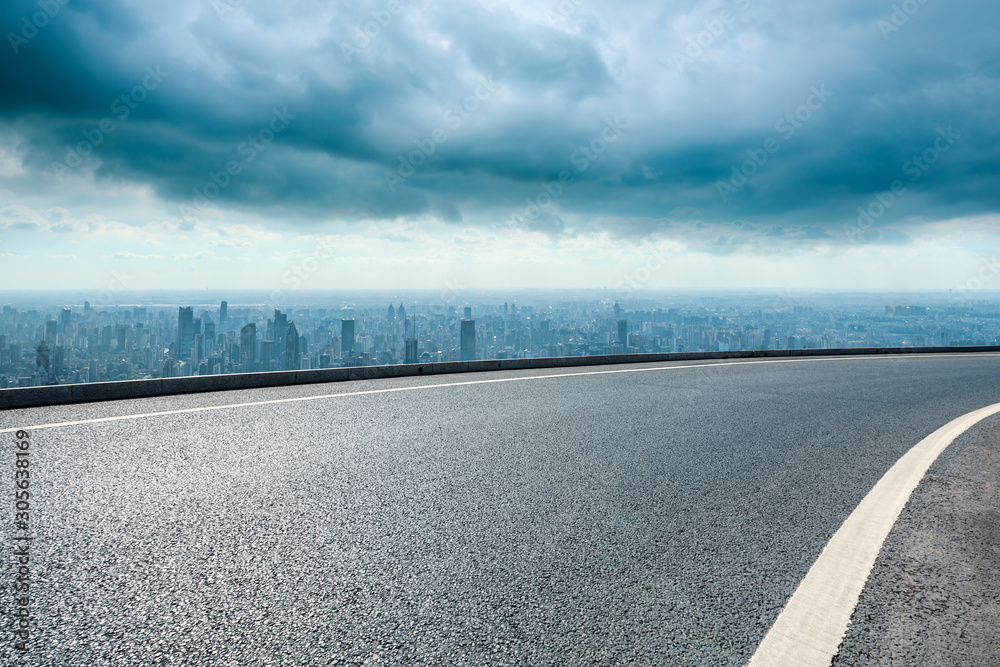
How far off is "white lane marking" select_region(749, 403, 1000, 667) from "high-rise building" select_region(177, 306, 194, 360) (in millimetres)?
22274

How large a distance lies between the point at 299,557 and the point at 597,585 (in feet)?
5.39

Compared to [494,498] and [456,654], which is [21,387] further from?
[456,654]

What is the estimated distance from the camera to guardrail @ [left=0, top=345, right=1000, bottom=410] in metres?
7.61

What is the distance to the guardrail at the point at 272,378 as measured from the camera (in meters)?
7.61

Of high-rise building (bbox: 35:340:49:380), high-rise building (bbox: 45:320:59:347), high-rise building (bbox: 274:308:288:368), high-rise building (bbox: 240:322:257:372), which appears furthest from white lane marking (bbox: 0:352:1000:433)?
high-rise building (bbox: 45:320:59:347)

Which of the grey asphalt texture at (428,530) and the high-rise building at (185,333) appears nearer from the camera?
the grey asphalt texture at (428,530)

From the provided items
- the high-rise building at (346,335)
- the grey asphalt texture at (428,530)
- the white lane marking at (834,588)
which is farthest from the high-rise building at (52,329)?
the white lane marking at (834,588)

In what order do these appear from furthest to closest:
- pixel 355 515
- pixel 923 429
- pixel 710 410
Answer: pixel 710 410, pixel 923 429, pixel 355 515

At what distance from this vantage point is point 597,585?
296 cm

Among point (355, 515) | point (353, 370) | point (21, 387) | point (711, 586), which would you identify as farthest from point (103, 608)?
point (353, 370)

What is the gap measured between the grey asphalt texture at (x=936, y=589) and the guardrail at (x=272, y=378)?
8.56 meters

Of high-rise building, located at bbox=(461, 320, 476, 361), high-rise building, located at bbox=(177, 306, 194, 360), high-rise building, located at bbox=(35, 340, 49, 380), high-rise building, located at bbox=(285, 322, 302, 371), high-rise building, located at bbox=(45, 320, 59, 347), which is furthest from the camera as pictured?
high-rise building, located at bbox=(461, 320, 476, 361)

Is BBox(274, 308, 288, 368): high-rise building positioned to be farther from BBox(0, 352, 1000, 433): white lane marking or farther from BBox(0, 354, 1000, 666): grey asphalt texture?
BBox(0, 354, 1000, 666): grey asphalt texture

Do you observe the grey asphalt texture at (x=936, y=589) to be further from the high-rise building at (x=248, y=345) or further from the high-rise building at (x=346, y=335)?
the high-rise building at (x=346, y=335)
